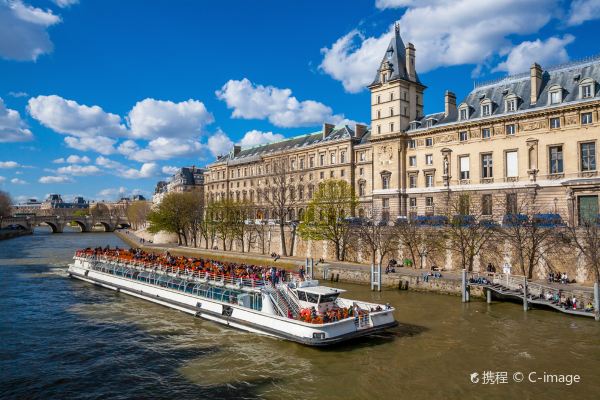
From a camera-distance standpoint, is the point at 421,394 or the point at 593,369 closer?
the point at 421,394

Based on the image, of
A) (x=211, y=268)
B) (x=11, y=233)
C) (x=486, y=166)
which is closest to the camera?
(x=211, y=268)

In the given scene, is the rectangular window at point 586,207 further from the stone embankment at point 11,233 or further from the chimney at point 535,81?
the stone embankment at point 11,233

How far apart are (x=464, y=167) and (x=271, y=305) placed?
3577cm

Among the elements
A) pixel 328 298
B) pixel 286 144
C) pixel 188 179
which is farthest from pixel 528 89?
pixel 188 179

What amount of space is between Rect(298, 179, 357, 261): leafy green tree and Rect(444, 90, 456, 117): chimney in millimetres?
15775

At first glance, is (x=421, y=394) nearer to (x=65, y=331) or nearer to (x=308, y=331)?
(x=308, y=331)

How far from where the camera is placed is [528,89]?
49.5 metres

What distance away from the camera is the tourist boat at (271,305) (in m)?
23.4

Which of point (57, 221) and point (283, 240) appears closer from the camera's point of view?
point (283, 240)

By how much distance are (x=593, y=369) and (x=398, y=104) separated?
44.5 metres

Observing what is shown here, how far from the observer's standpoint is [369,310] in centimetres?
2561

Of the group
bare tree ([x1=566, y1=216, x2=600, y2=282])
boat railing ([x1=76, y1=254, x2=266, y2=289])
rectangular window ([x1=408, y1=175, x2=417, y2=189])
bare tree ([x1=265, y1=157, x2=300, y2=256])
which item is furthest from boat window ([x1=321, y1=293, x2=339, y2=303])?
bare tree ([x1=265, y1=157, x2=300, y2=256])

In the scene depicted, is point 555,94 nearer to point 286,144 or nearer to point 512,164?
point 512,164

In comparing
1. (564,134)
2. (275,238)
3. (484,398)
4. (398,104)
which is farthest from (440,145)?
(484,398)
